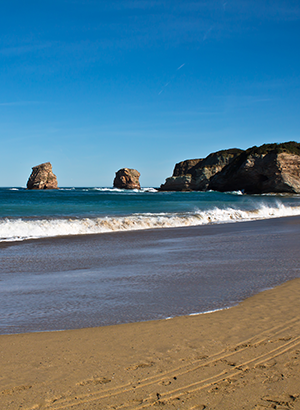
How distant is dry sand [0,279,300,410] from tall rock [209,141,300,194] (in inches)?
2559

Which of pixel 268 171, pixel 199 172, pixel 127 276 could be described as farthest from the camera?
pixel 199 172

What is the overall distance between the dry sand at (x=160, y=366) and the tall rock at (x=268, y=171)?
64992 millimetres

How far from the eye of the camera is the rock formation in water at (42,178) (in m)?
112

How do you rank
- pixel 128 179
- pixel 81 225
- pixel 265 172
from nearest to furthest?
1. pixel 81 225
2. pixel 265 172
3. pixel 128 179

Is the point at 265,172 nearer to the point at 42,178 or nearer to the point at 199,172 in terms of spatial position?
the point at 199,172

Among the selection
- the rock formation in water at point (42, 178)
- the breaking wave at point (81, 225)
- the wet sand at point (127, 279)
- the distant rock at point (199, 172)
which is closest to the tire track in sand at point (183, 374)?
the wet sand at point (127, 279)

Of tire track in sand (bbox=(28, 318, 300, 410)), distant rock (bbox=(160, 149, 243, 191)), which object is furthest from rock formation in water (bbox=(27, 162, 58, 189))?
tire track in sand (bbox=(28, 318, 300, 410))

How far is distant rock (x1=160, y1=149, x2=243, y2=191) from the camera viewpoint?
98.4 metres

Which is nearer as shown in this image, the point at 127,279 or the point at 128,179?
the point at 127,279

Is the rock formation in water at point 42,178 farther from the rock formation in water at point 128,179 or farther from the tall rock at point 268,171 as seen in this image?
the tall rock at point 268,171

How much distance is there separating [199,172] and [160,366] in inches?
3927

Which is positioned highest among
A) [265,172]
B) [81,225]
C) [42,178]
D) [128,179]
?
[128,179]

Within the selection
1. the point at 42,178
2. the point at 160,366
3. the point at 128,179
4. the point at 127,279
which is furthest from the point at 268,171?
the point at 42,178

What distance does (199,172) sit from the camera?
330 ft
